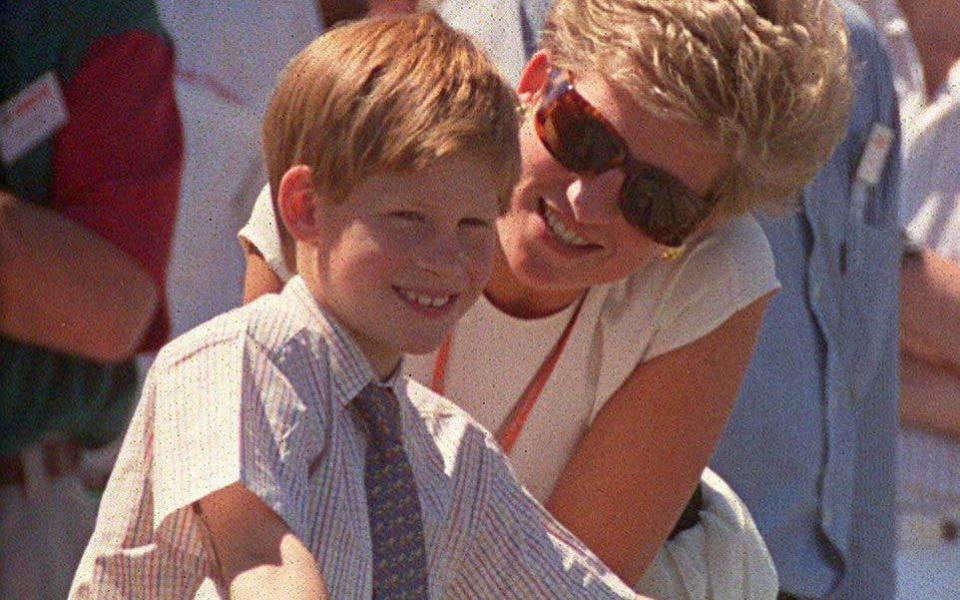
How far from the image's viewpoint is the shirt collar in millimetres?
2367

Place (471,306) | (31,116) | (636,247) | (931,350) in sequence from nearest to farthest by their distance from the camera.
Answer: (471,306) → (636,247) → (31,116) → (931,350)

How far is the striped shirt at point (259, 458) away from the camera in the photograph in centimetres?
223

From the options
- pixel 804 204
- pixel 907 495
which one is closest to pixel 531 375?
pixel 804 204

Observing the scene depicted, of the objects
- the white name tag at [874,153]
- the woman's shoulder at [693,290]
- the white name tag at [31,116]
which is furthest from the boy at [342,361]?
the white name tag at [874,153]

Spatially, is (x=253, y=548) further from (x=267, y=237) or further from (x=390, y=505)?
(x=267, y=237)

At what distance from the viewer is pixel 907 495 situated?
4879mm

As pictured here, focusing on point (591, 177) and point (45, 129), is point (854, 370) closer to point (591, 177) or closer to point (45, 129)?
point (591, 177)

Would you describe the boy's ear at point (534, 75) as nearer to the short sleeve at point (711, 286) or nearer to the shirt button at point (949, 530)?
the short sleeve at point (711, 286)

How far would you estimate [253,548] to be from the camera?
2182 millimetres

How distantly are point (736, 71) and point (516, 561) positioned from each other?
762 mm

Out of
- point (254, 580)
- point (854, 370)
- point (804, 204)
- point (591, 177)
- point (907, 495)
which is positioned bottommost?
point (907, 495)

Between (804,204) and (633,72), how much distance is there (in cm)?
91

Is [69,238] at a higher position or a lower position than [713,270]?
lower

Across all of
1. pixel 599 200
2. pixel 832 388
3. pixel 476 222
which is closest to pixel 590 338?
pixel 599 200
